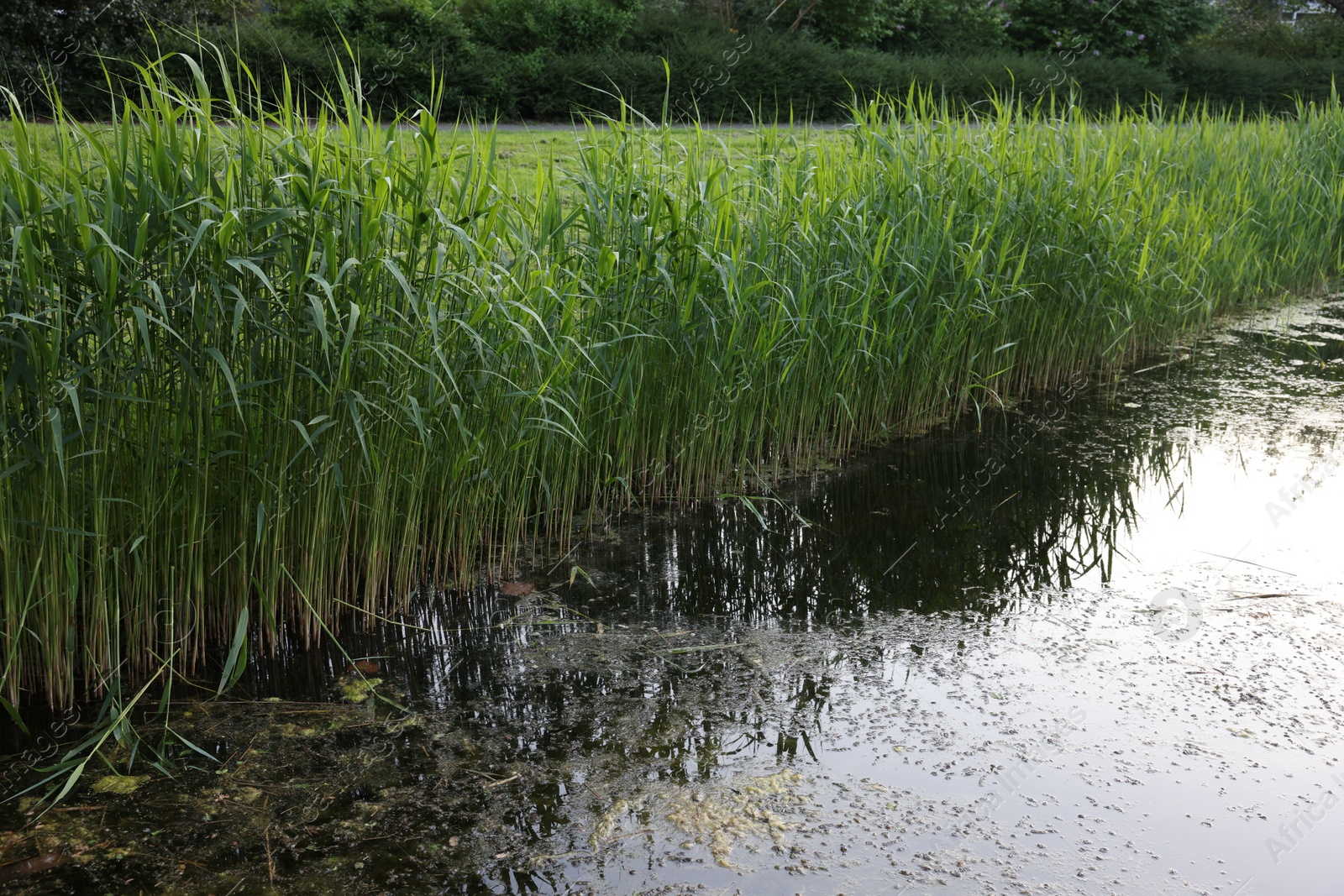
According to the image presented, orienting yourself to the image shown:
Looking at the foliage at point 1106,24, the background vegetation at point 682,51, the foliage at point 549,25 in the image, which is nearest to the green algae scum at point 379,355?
the background vegetation at point 682,51

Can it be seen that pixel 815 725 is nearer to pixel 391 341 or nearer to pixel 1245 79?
pixel 391 341

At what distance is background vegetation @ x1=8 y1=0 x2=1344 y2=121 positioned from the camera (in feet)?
34.7

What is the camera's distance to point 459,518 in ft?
11.3

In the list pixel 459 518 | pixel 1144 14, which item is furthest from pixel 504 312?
pixel 1144 14

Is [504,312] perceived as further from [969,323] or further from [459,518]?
[969,323]

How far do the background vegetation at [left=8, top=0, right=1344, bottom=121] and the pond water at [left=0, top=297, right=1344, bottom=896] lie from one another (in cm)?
367

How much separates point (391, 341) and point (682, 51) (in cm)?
1315

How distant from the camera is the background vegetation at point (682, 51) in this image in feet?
34.7

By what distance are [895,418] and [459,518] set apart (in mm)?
2646

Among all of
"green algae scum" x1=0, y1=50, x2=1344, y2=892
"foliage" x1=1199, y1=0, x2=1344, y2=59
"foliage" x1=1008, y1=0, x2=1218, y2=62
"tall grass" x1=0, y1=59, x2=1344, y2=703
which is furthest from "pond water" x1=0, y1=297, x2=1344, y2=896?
"foliage" x1=1199, y1=0, x2=1344, y2=59

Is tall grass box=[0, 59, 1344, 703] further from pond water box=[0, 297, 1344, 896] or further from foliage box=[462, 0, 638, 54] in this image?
foliage box=[462, 0, 638, 54]

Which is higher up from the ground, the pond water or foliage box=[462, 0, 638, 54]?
foliage box=[462, 0, 638, 54]

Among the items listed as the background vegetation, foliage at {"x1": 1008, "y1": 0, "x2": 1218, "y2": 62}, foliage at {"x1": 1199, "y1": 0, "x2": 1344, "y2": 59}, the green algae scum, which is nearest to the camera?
the green algae scum

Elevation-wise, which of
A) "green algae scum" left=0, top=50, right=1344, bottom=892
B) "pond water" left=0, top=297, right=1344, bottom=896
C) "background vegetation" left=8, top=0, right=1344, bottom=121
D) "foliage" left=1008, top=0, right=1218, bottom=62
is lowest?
"pond water" left=0, top=297, right=1344, bottom=896
